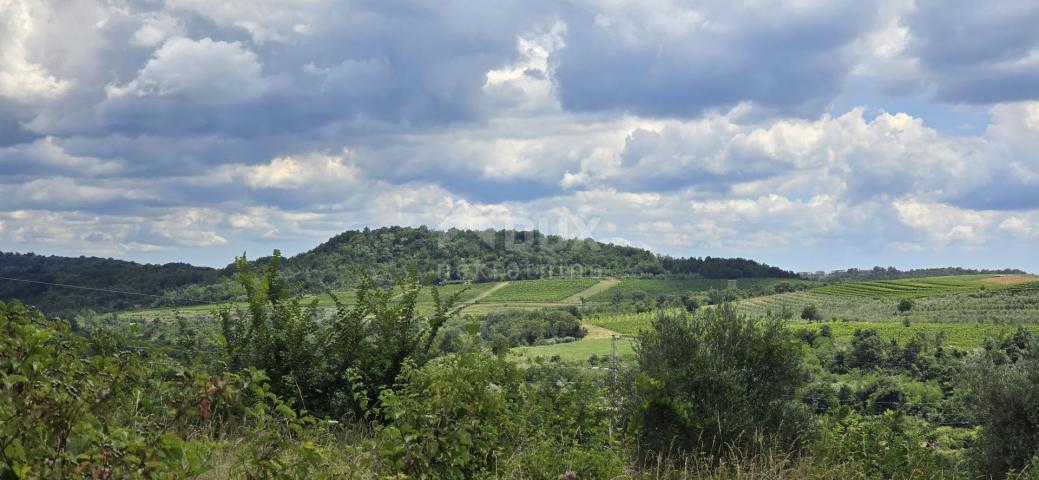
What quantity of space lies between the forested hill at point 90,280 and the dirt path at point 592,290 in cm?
6100

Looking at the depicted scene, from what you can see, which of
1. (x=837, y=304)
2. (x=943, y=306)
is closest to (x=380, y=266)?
(x=943, y=306)

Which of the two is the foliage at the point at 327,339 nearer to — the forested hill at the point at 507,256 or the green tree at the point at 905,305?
the forested hill at the point at 507,256

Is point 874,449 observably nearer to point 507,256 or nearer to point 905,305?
point 905,305

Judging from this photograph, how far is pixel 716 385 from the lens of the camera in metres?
9.33

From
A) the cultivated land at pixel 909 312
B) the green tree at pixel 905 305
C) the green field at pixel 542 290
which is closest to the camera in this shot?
the cultivated land at pixel 909 312

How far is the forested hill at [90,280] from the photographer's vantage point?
31.7 m

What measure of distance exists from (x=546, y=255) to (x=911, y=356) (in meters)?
86.8

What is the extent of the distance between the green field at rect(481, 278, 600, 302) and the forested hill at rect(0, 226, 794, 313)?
10.9 ft

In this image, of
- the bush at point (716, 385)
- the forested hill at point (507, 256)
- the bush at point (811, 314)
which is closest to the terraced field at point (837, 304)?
the bush at point (811, 314)

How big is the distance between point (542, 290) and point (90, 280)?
79675 millimetres

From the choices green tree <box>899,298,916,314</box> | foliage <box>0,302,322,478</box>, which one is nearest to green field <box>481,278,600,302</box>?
green tree <box>899,298,916,314</box>

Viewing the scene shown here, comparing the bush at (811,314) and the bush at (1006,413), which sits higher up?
the bush at (1006,413)

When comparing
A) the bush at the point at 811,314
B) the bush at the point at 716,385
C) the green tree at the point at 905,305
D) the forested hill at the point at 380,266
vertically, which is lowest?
the bush at the point at 811,314

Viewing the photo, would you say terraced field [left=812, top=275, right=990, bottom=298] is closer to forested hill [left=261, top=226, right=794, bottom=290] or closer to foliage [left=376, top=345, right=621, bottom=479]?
forested hill [left=261, top=226, right=794, bottom=290]
